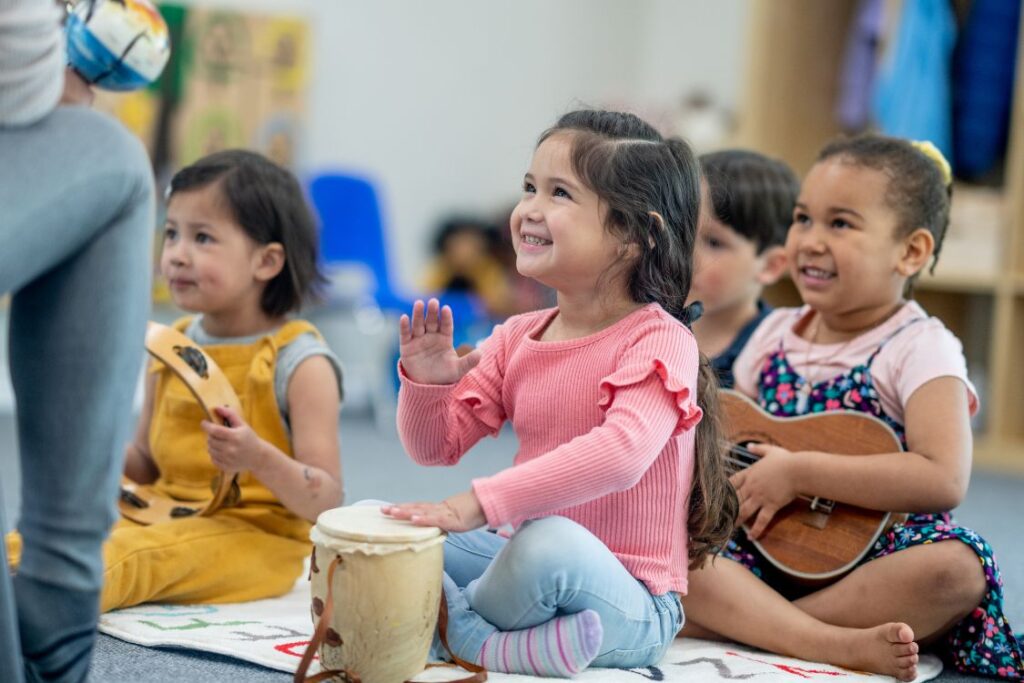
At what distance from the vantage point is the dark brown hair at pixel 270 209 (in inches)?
78.0

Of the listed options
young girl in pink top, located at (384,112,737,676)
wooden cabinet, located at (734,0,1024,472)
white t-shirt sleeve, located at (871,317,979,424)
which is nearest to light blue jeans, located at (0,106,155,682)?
young girl in pink top, located at (384,112,737,676)

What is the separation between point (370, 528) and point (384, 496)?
1557 mm

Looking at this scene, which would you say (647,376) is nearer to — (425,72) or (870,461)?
(870,461)

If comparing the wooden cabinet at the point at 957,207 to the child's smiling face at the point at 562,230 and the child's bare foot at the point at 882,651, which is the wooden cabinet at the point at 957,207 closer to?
the child's bare foot at the point at 882,651

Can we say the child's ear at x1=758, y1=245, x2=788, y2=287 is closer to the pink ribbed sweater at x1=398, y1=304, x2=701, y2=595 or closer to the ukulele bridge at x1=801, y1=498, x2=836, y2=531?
the ukulele bridge at x1=801, y1=498, x2=836, y2=531

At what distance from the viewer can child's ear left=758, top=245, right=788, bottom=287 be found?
2260mm

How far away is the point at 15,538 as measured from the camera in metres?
1.68

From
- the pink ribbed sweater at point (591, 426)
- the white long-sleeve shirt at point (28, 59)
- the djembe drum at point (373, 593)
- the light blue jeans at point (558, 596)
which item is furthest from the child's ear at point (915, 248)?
the white long-sleeve shirt at point (28, 59)

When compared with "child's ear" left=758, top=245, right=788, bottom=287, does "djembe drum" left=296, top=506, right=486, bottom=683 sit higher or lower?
lower

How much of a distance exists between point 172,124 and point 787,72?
221 cm

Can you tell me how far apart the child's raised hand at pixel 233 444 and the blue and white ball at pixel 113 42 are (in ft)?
1.55

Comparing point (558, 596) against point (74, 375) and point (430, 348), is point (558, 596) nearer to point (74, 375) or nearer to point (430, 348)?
point (430, 348)

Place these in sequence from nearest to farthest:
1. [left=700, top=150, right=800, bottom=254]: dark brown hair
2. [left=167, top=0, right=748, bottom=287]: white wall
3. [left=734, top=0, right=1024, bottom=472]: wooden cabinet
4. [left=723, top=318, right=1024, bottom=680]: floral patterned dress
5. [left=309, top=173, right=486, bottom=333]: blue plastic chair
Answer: [left=723, top=318, right=1024, bottom=680]: floral patterned dress
[left=700, top=150, right=800, bottom=254]: dark brown hair
[left=734, top=0, right=1024, bottom=472]: wooden cabinet
[left=309, top=173, right=486, bottom=333]: blue plastic chair
[left=167, top=0, right=748, bottom=287]: white wall

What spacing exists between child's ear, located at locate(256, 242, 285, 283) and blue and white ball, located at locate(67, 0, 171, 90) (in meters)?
0.51
